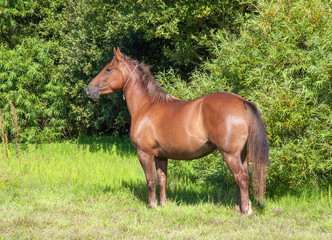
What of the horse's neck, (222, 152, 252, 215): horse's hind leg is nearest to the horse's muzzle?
the horse's neck

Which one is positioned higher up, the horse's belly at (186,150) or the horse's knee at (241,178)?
the horse's belly at (186,150)

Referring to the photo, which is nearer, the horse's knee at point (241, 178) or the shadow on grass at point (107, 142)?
the horse's knee at point (241, 178)

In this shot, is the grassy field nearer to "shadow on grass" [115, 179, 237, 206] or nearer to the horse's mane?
"shadow on grass" [115, 179, 237, 206]

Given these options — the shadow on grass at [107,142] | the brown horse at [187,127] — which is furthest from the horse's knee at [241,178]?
the shadow on grass at [107,142]

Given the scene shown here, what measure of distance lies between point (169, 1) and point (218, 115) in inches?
259

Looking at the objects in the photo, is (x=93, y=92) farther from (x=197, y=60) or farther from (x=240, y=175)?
(x=197, y=60)

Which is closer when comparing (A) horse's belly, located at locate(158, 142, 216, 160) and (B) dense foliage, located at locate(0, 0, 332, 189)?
(A) horse's belly, located at locate(158, 142, 216, 160)

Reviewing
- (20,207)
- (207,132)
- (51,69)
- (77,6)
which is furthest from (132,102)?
(51,69)

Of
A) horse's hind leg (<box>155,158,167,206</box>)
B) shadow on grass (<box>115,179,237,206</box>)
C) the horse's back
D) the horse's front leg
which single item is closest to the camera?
the horse's back

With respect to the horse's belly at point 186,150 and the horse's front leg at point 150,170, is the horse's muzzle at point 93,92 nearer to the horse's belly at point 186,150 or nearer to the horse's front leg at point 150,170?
the horse's front leg at point 150,170

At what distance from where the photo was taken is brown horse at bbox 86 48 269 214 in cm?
517

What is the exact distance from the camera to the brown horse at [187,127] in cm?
517

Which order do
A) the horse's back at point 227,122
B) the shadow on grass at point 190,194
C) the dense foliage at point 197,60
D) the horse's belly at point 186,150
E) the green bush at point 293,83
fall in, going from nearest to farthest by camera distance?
the horse's back at point 227,122
the horse's belly at point 186,150
the green bush at point 293,83
the dense foliage at point 197,60
the shadow on grass at point 190,194

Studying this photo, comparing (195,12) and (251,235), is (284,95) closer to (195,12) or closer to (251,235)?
(251,235)
